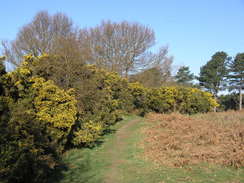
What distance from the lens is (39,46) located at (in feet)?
77.1

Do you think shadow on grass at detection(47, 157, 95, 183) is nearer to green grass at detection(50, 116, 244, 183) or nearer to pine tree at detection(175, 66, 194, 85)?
green grass at detection(50, 116, 244, 183)

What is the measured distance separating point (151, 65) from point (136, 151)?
18860mm

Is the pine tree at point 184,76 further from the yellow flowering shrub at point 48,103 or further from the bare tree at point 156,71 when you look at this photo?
the yellow flowering shrub at point 48,103

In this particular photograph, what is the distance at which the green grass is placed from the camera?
5.95 m

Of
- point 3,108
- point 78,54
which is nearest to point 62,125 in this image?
point 3,108

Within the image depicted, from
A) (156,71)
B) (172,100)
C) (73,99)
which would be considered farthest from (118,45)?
(73,99)

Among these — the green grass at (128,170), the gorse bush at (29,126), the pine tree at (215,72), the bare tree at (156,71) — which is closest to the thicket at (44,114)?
the gorse bush at (29,126)

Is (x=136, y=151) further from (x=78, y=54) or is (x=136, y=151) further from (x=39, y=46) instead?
(x=39, y=46)

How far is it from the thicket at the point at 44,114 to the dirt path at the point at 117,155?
1.11 meters

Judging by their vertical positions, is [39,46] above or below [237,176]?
above

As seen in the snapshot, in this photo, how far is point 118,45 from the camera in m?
26.0

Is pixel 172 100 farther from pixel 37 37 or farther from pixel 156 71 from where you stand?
pixel 37 37

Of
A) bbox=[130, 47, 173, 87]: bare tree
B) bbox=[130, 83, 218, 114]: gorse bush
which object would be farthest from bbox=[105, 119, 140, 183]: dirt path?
bbox=[130, 47, 173, 87]: bare tree

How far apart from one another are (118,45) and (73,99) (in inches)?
729
